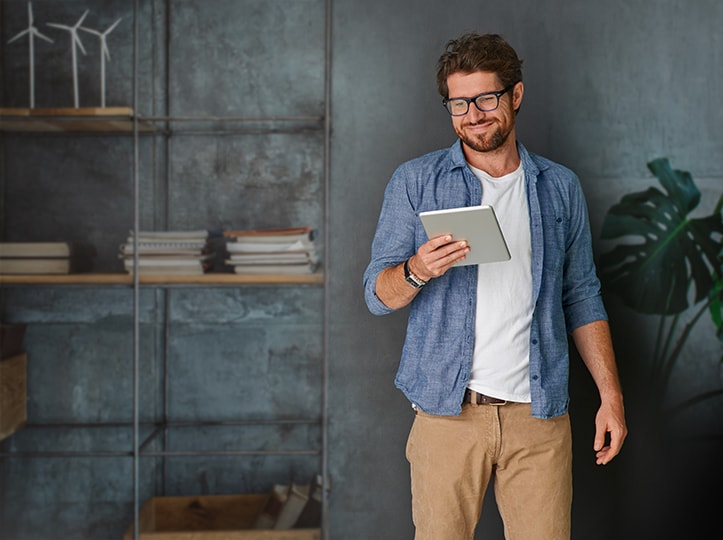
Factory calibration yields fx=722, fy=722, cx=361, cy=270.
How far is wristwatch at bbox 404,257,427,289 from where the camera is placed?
1730mm

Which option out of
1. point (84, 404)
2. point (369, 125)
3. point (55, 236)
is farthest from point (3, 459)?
point (369, 125)

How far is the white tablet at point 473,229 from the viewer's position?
158 centimetres

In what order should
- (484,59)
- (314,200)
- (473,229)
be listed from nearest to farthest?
(473,229) < (484,59) < (314,200)

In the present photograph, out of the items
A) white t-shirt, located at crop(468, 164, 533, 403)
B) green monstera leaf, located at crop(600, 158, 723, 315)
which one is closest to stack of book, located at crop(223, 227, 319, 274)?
white t-shirt, located at crop(468, 164, 533, 403)

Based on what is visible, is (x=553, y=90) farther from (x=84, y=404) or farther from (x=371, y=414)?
(x=84, y=404)

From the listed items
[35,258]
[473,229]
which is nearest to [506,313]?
[473,229]

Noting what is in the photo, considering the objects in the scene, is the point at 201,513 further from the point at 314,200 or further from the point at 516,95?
the point at 516,95

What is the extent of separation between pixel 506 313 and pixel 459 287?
14cm

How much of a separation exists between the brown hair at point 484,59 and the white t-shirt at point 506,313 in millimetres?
308

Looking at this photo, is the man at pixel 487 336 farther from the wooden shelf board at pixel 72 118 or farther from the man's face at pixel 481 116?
the wooden shelf board at pixel 72 118

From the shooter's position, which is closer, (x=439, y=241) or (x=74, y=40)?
(x=439, y=241)

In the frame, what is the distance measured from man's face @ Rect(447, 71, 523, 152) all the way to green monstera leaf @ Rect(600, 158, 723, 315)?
3.22 ft

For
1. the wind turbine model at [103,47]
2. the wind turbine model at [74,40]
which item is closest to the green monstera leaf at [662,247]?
the wind turbine model at [103,47]

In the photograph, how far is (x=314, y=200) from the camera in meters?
2.92
